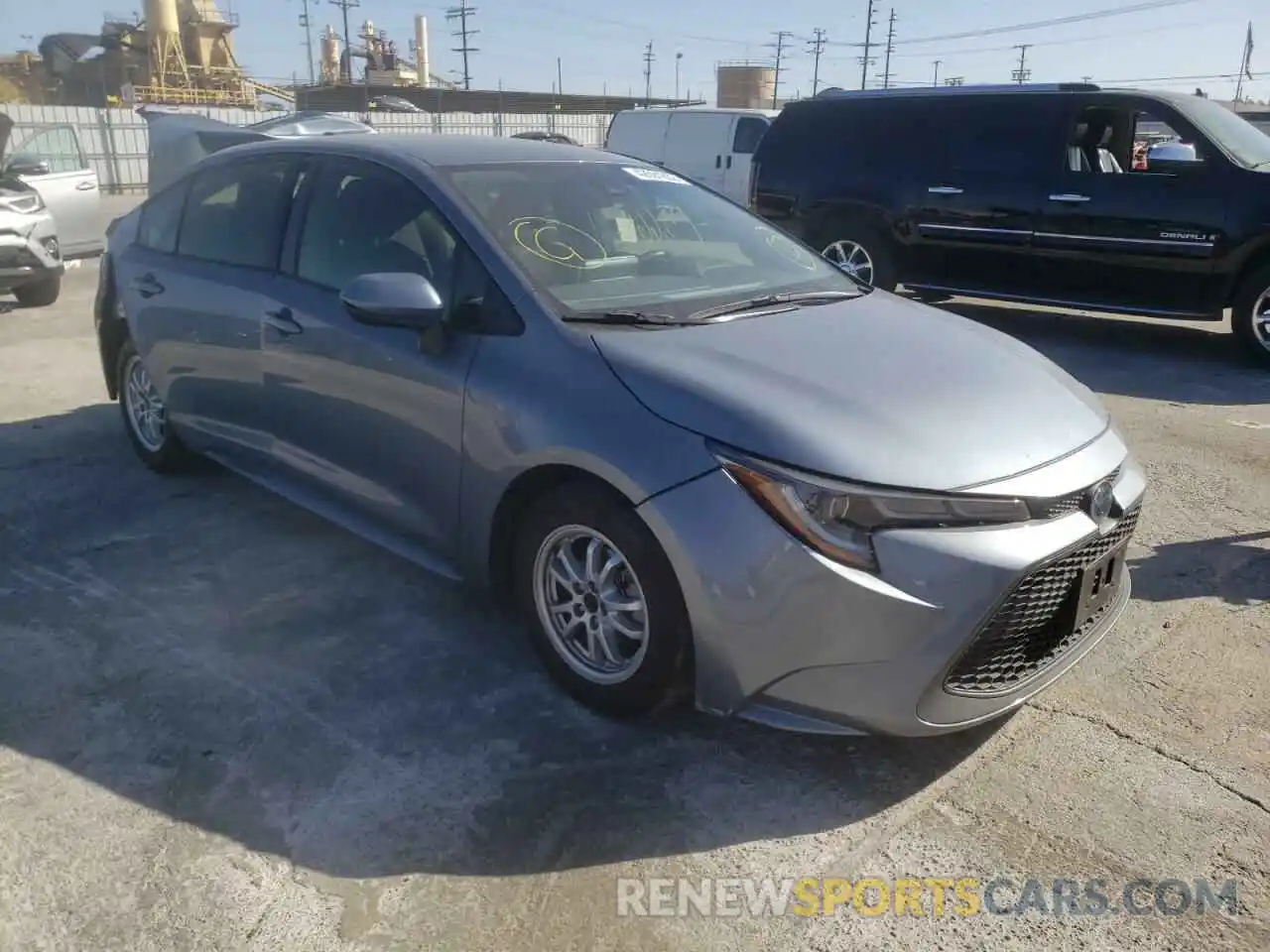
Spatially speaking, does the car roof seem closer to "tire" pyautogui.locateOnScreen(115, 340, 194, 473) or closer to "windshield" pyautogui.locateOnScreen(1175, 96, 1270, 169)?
"tire" pyautogui.locateOnScreen(115, 340, 194, 473)

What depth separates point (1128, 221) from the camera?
8.10 meters

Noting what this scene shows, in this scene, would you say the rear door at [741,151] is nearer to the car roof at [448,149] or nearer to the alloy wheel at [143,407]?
the alloy wheel at [143,407]

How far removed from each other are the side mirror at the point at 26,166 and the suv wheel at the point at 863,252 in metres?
7.98

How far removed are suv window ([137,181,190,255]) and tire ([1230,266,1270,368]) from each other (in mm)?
7033

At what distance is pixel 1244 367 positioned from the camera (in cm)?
778

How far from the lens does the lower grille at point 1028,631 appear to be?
2.64 m

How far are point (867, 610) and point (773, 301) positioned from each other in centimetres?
138

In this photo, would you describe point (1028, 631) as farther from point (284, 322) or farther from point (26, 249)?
point (26, 249)

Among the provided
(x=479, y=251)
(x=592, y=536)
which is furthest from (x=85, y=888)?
(x=479, y=251)

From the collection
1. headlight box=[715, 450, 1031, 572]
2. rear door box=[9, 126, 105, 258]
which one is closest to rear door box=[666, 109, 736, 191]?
rear door box=[9, 126, 105, 258]

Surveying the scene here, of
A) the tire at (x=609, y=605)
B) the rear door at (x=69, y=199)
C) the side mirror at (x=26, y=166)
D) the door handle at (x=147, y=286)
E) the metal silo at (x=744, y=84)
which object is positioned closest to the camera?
the tire at (x=609, y=605)

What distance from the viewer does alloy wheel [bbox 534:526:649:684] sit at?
2.97 metres

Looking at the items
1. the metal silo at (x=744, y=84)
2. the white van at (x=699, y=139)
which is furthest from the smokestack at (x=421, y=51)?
the white van at (x=699, y=139)

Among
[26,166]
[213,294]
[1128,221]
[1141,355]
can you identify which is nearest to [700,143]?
[1128,221]
